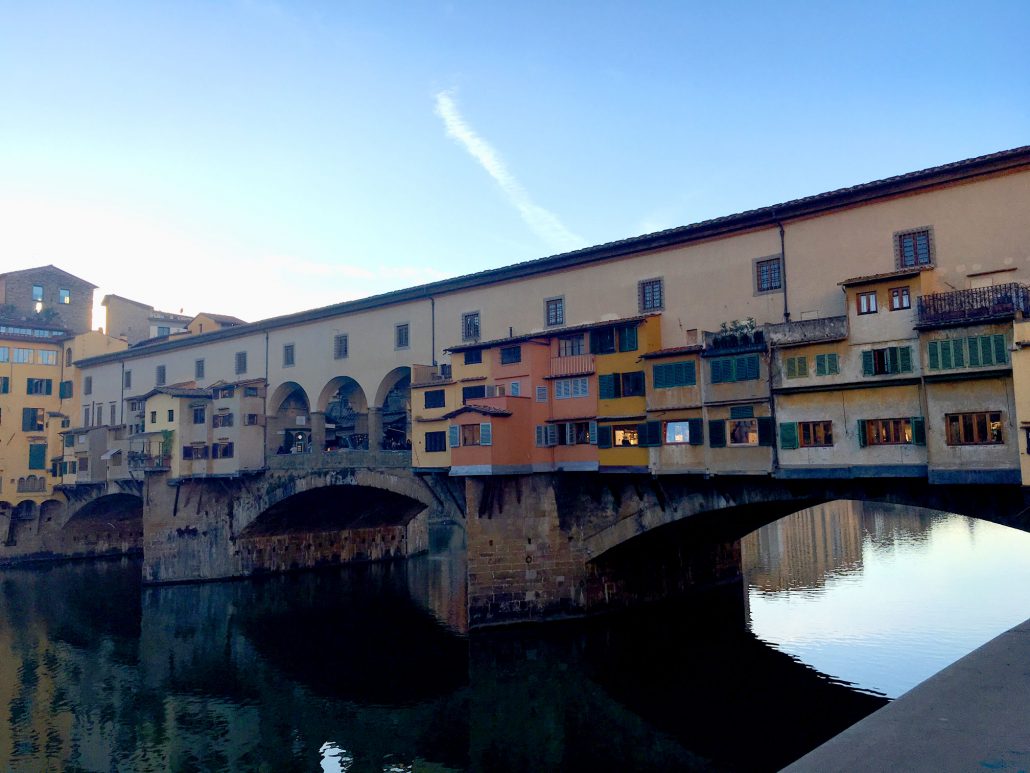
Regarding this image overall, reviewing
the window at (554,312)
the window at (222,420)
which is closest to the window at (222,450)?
the window at (222,420)

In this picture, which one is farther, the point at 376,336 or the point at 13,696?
the point at 376,336

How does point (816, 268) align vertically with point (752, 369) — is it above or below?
above

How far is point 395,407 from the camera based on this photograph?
166 ft

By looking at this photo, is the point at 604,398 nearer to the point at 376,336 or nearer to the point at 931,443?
the point at 931,443

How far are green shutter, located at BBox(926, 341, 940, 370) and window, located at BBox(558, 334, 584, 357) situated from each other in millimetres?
16095

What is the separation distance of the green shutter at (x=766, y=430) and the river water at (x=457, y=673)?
9.85m

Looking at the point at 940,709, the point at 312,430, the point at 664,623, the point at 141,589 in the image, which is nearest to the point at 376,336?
the point at 312,430

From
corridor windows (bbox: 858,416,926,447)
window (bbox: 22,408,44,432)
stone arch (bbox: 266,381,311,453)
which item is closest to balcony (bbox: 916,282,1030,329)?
corridor windows (bbox: 858,416,926,447)

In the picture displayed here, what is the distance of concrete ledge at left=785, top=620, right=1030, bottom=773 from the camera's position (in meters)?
11.6

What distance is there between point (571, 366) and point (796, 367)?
38.0 ft

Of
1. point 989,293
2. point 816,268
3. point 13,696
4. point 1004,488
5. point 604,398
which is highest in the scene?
point 816,268

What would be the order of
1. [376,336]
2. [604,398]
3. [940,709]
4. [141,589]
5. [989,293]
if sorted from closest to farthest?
1. [940,709]
2. [989,293]
3. [604,398]
4. [376,336]
5. [141,589]

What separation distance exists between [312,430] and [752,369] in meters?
33.1

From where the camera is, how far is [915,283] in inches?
1045
